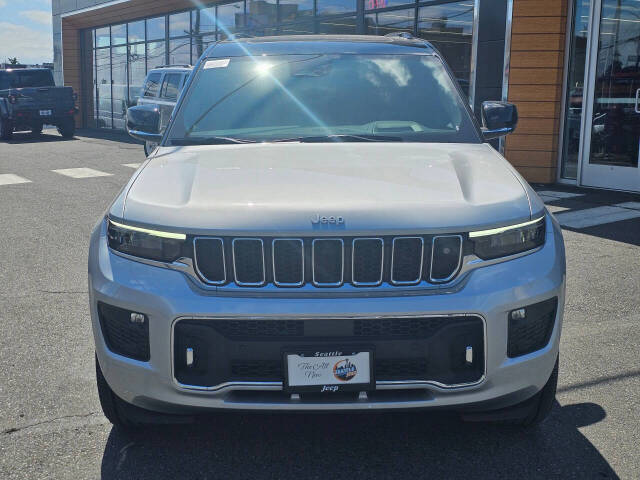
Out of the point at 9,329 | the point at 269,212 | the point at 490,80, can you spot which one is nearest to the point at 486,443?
the point at 269,212

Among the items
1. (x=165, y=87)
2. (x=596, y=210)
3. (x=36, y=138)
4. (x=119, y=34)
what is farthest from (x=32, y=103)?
(x=596, y=210)

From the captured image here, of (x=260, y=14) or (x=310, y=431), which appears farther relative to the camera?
(x=260, y=14)

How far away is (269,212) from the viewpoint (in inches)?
104

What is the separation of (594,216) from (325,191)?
6.66m

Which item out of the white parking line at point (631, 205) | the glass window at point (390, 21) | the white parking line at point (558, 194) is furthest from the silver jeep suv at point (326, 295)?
the glass window at point (390, 21)

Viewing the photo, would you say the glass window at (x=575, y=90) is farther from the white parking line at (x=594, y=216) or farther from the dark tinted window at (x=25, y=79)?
the dark tinted window at (x=25, y=79)

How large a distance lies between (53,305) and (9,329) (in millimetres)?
578

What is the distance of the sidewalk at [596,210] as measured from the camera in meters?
7.86

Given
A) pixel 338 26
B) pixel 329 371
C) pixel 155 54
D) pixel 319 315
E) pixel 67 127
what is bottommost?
pixel 67 127

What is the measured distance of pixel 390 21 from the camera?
14.9m

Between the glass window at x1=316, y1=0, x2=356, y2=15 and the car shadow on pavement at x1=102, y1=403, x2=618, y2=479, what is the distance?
13628 millimetres

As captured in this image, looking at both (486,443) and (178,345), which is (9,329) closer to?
(178,345)

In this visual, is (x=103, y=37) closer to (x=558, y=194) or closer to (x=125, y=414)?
(x=558, y=194)

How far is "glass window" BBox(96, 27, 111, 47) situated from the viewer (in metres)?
28.3
